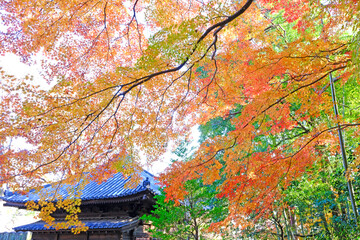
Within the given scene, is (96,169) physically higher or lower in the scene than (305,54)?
lower

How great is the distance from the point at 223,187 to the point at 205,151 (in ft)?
4.41

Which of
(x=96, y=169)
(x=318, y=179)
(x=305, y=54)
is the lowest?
(x=318, y=179)

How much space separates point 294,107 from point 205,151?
18.1 ft

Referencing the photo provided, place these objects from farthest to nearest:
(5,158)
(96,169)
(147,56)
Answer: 1. (96,169)
2. (5,158)
3. (147,56)

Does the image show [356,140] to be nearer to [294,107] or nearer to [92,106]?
[294,107]

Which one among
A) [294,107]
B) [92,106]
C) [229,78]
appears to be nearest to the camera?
[92,106]

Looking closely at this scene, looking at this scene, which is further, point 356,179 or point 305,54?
point 356,179

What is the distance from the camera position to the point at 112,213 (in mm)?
8734

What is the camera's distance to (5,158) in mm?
6871

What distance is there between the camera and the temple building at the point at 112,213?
764 centimetres

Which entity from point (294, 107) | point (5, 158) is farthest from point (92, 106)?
point (294, 107)

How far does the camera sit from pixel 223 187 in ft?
19.6

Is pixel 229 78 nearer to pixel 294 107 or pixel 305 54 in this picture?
pixel 305 54

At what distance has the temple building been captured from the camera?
7.64 metres
